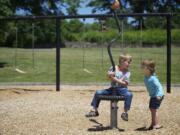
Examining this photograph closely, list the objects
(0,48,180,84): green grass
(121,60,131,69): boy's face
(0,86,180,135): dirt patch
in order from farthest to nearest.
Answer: (0,48,180,84): green grass
(121,60,131,69): boy's face
(0,86,180,135): dirt patch

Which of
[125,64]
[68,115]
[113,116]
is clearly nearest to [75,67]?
[68,115]

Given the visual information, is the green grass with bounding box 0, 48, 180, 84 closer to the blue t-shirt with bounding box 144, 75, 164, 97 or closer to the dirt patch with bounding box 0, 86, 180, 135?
the dirt patch with bounding box 0, 86, 180, 135

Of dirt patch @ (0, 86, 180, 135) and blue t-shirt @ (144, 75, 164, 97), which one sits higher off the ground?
blue t-shirt @ (144, 75, 164, 97)

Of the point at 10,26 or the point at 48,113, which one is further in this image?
the point at 10,26

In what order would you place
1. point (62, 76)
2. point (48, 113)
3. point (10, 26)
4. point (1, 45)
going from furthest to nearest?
point (1, 45) → point (10, 26) → point (62, 76) → point (48, 113)

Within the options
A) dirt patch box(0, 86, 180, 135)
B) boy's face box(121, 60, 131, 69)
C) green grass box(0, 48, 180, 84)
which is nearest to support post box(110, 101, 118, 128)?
dirt patch box(0, 86, 180, 135)

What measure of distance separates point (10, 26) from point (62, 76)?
15.2 feet

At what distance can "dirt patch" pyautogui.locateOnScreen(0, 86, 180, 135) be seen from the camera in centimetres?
738

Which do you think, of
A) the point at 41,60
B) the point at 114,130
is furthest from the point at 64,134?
the point at 41,60

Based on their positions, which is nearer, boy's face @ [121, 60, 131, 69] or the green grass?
boy's face @ [121, 60, 131, 69]

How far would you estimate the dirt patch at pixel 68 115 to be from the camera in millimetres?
7383

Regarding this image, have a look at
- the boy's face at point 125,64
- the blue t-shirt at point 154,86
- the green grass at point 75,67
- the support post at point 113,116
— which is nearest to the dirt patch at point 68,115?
the support post at point 113,116

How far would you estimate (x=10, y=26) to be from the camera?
902 inches

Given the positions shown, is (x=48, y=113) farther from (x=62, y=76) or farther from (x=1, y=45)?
(x=1, y=45)
